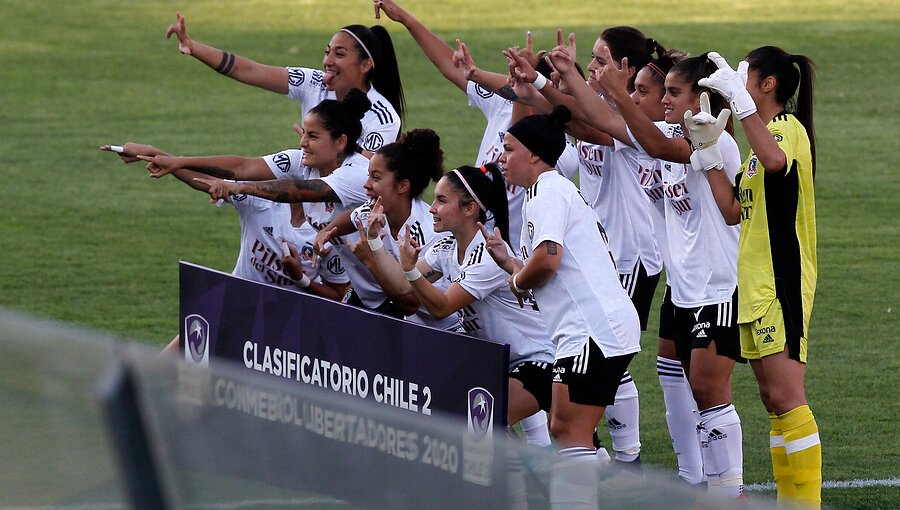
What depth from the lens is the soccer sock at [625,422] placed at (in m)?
6.21

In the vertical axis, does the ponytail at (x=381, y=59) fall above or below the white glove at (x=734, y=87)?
below

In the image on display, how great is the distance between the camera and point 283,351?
5.93 metres

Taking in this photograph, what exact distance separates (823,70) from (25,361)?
55.5 ft

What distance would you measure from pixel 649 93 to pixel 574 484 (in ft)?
12.4

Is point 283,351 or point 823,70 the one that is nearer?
point 283,351

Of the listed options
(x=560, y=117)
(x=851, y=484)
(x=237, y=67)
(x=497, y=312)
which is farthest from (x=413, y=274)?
(x=237, y=67)

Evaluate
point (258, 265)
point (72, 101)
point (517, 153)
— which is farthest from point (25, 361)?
point (72, 101)

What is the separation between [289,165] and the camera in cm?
680

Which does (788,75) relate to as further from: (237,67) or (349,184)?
(237,67)

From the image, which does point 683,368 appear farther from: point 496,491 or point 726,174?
point 496,491

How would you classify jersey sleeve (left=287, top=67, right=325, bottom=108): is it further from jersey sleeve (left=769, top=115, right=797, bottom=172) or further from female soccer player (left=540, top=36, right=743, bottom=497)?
jersey sleeve (left=769, top=115, right=797, bottom=172)

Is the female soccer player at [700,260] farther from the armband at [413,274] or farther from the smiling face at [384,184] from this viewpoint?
the armband at [413,274]

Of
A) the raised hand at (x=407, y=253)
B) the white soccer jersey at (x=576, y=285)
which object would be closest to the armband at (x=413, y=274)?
the raised hand at (x=407, y=253)

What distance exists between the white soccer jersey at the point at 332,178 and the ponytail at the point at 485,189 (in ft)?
2.67
